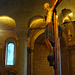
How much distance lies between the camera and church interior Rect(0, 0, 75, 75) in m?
9.23

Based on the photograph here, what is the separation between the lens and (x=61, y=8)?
9.19 metres

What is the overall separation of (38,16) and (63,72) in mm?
7238

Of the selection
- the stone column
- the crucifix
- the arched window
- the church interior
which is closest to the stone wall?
the church interior

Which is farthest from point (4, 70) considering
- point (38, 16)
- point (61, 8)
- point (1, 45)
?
point (61, 8)

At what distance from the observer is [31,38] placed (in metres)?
15.2

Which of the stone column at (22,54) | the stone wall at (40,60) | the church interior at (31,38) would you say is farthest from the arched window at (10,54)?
the stone column at (22,54)

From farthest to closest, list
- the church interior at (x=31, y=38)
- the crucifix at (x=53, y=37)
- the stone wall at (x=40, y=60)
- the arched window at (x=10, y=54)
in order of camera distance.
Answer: the stone wall at (x=40, y=60) → the arched window at (x=10, y=54) → the church interior at (x=31, y=38) → the crucifix at (x=53, y=37)

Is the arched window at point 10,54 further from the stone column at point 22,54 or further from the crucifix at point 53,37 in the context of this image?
the crucifix at point 53,37

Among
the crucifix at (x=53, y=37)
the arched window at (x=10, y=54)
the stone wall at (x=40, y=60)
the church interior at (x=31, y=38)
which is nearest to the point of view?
the crucifix at (x=53, y=37)

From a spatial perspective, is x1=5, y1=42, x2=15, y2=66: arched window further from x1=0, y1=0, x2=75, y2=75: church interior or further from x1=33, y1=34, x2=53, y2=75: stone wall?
x1=33, y1=34, x2=53, y2=75: stone wall

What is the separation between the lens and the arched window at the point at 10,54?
15852 mm

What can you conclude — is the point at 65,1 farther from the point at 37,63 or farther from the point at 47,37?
the point at 37,63

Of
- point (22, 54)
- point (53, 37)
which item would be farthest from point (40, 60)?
point (53, 37)

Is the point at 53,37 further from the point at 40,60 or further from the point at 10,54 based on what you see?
the point at 40,60
